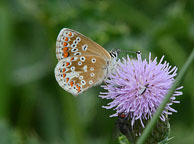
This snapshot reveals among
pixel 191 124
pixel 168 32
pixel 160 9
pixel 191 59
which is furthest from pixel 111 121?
pixel 191 59

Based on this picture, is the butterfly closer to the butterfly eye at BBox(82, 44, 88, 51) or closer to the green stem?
the butterfly eye at BBox(82, 44, 88, 51)

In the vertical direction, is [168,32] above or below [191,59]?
above

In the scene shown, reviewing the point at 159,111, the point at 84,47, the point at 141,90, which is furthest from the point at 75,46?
the point at 159,111

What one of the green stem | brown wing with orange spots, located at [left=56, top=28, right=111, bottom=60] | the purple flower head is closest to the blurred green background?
brown wing with orange spots, located at [left=56, top=28, right=111, bottom=60]

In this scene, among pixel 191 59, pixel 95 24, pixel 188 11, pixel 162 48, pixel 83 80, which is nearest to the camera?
pixel 191 59

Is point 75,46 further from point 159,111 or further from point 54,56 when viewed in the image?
point 54,56

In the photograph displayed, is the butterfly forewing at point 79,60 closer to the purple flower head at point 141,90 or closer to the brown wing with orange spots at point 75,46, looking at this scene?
the brown wing with orange spots at point 75,46

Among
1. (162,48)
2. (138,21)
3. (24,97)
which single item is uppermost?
(138,21)

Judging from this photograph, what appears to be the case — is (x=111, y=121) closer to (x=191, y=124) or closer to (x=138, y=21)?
(x=191, y=124)
